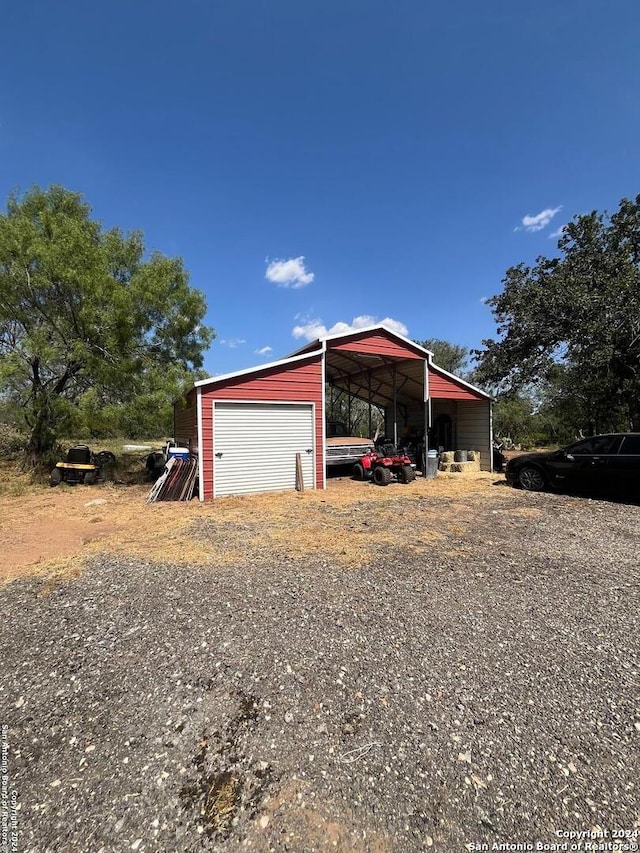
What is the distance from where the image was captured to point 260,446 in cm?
1074

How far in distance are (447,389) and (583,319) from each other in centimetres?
568

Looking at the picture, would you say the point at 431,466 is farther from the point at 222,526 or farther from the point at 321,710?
the point at 321,710

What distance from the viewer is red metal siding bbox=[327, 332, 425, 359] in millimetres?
12359

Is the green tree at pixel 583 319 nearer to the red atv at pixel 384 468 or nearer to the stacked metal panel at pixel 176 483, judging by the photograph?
the red atv at pixel 384 468

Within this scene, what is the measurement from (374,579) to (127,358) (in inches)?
412

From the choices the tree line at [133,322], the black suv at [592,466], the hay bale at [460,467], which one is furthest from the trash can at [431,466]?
the tree line at [133,322]

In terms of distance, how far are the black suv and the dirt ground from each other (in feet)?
4.19

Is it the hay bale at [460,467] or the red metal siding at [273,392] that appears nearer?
the red metal siding at [273,392]

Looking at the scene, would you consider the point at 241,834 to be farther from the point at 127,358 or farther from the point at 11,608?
the point at 127,358

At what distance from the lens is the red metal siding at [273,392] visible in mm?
9922

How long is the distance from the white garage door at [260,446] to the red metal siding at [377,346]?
7.79 feet

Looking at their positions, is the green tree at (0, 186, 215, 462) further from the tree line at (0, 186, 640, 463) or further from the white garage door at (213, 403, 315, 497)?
the white garage door at (213, 403, 315, 497)

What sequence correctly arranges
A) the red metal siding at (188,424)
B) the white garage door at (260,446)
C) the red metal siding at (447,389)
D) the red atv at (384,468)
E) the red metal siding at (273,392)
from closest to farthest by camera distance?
the red metal siding at (273,392) < the white garage door at (260,446) < the red metal siding at (188,424) < the red atv at (384,468) < the red metal siding at (447,389)

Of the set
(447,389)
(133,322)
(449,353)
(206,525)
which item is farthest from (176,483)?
(449,353)
